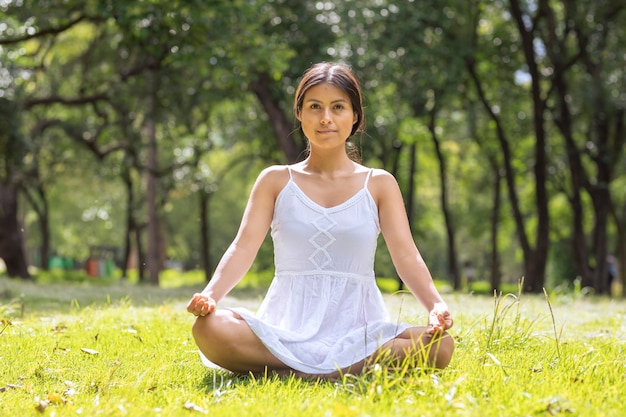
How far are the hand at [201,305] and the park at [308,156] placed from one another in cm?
38

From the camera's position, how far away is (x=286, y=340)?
13.9 ft

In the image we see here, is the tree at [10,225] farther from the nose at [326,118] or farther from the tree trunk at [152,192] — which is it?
the nose at [326,118]

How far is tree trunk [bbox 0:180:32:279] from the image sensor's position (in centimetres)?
1914

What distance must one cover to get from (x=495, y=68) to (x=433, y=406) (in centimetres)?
1851

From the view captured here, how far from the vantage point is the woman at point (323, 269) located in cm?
414

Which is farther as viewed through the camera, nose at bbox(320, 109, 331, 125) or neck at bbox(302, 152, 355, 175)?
neck at bbox(302, 152, 355, 175)

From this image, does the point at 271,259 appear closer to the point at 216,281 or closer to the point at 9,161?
the point at 9,161

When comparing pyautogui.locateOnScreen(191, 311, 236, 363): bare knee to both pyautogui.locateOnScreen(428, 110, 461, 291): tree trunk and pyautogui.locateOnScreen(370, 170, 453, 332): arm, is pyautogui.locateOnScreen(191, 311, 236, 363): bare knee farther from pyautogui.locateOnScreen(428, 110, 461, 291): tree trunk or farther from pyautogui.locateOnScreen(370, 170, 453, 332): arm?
pyautogui.locateOnScreen(428, 110, 461, 291): tree trunk

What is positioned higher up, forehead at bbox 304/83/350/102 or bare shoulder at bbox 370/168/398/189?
forehead at bbox 304/83/350/102

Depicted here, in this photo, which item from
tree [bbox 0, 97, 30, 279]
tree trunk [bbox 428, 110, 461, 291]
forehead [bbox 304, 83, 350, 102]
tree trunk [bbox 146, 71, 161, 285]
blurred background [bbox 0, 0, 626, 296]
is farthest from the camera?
tree trunk [bbox 428, 110, 461, 291]

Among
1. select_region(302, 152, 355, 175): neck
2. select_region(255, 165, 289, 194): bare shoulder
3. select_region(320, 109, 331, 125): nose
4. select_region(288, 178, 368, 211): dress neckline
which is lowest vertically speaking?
select_region(288, 178, 368, 211): dress neckline

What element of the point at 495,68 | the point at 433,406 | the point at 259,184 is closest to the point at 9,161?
the point at 495,68

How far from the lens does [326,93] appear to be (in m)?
4.49

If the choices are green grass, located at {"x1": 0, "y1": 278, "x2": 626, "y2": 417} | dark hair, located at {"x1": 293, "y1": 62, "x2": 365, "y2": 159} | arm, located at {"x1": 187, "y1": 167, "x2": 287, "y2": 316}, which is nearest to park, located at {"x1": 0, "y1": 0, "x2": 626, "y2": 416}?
green grass, located at {"x1": 0, "y1": 278, "x2": 626, "y2": 417}
